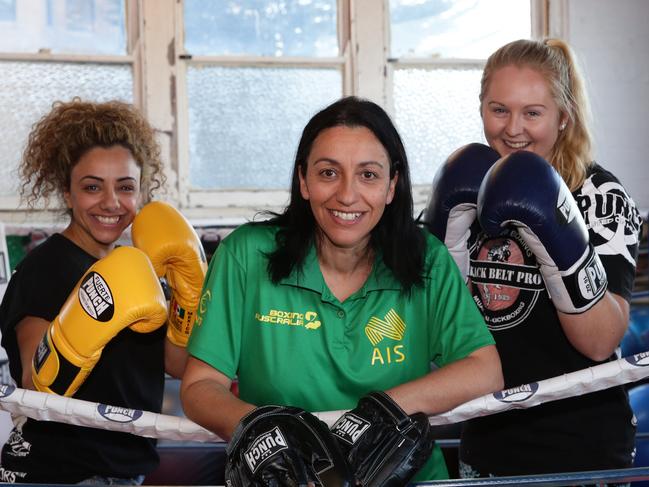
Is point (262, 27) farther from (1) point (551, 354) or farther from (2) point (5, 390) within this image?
(2) point (5, 390)

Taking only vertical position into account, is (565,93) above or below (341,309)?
above

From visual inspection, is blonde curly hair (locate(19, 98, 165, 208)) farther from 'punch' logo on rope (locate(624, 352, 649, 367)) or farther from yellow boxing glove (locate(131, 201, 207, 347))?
'punch' logo on rope (locate(624, 352, 649, 367))

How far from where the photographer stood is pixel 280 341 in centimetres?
130

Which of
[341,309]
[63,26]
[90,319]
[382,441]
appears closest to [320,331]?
[341,309]

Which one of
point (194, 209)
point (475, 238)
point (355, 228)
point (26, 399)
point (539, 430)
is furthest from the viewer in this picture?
point (194, 209)

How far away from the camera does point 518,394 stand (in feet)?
3.86

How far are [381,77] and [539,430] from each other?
77.4 inches

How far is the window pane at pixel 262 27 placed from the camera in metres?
3.08

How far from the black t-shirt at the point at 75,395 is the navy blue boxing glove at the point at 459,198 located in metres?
0.67

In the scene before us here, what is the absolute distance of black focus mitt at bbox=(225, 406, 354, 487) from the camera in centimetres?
96

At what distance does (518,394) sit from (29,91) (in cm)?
245

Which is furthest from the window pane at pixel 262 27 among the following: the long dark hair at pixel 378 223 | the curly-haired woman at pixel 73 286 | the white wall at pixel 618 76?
the long dark hair at pixel 378 223

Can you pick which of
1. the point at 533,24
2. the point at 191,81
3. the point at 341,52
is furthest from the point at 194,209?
the point at 533,24

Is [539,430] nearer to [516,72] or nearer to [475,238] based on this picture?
[475,238]
